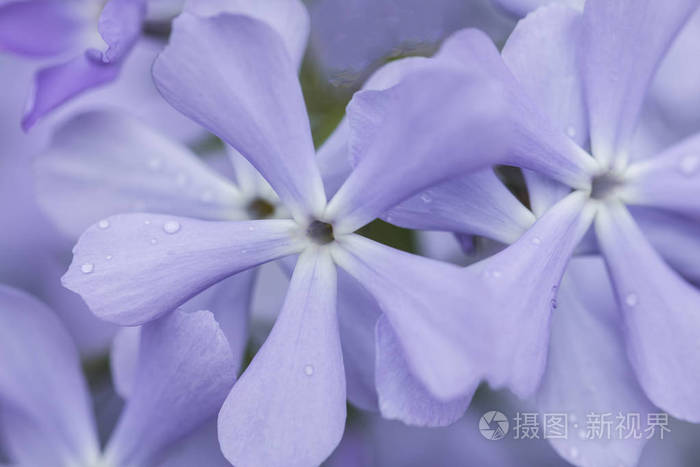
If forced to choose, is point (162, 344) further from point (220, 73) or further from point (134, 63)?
point (134, 63)

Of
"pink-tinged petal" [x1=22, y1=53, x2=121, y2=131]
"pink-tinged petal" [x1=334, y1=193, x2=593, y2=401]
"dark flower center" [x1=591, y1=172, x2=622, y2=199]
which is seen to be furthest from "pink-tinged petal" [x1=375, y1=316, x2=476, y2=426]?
"pink-tinged petal" [x1=22, y1=53, x2=121, y2=131]

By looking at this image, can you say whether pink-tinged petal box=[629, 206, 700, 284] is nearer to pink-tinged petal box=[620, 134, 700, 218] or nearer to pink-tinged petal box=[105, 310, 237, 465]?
pink-tinged petal box=[620, 134, 700, 218]

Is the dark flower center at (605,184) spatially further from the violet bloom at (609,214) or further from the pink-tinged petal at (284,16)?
the pink-tinged petal at (284,16)

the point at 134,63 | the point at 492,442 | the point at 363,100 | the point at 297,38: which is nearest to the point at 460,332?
the point at 363,100

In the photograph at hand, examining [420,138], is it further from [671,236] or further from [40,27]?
[40,27]

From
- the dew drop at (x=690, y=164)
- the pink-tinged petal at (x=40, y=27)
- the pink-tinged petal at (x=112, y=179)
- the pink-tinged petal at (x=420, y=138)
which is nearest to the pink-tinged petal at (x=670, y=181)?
the dew drop at (x=690, y=164)

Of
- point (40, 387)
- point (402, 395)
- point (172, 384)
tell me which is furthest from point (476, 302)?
point (40, 387)
